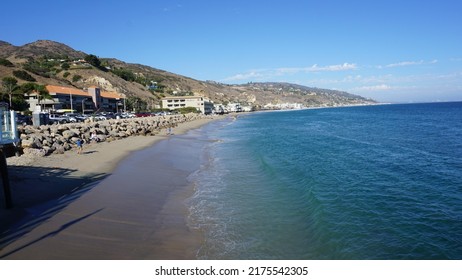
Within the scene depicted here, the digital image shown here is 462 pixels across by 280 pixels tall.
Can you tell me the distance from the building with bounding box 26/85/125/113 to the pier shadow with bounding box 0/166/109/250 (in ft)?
151

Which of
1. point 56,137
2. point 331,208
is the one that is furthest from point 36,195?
point 56,137

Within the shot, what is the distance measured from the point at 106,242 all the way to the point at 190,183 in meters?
7.68

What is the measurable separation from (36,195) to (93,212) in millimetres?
2890

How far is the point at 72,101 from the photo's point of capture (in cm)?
7162

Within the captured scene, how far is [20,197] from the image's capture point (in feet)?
39.5

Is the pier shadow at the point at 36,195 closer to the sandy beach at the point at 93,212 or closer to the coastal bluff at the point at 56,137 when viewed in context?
the sandy beach at the point at 93,212

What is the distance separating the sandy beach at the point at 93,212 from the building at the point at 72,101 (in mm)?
45564

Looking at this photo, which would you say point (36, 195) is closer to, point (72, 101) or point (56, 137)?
point (56, 137)

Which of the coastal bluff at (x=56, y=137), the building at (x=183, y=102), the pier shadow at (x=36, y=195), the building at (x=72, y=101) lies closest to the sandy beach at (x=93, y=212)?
the pier shadow at (x=36, y=195)

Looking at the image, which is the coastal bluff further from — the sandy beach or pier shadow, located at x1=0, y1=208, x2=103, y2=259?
pier shadow, located at x1=0, y1=208, x2=103, y2=259

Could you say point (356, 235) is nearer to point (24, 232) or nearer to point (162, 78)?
point (24, 232)

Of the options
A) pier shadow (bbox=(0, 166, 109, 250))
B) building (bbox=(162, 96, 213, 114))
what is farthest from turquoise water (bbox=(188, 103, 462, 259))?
building (bbox=(162, 96, 213, 114))

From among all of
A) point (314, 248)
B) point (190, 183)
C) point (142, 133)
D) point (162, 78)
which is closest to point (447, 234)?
point (314, 248)

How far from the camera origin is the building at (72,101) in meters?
61.0
